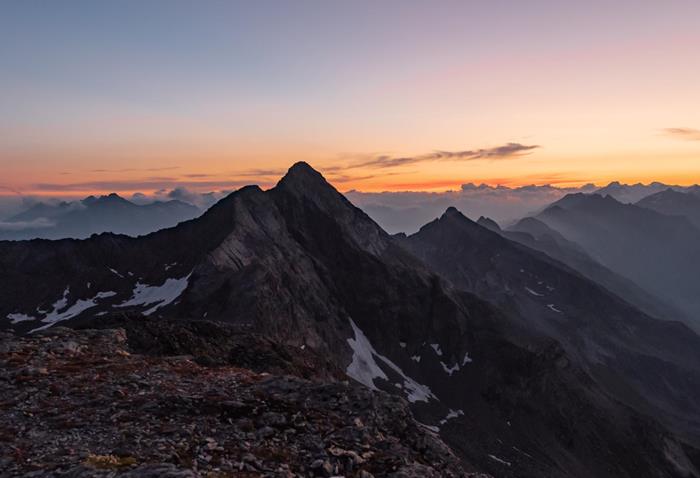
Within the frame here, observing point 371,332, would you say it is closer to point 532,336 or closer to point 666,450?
point 532,336

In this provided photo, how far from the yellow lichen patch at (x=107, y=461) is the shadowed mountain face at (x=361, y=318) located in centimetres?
9847

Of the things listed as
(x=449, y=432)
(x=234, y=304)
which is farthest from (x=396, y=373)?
(x=234, y=304)

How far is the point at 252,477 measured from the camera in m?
15.1

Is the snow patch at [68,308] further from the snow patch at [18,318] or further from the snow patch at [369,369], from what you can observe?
the snow patch at [369,369]

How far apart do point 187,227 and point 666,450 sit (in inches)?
7060

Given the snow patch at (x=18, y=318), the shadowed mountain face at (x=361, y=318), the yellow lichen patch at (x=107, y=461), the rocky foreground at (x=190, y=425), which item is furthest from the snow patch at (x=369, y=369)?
the yellow lichen patch at (x=107, y=461)

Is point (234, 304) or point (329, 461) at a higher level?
point (329, 461)

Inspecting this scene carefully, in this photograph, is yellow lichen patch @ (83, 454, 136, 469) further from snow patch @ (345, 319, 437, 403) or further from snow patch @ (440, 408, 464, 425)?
snow patch @ (440, 408, 464, 425)

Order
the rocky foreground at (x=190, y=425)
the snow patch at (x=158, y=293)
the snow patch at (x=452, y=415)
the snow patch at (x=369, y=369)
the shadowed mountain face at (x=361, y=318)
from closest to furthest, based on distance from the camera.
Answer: the rocky foreground at (x=190, y=425)
the snow patch at (x=158, y=293)
the shadowed mountain face at (x=361, y=318)
the snow patch at (x=452, y=415)
the snow patch at (x=369, y=369)

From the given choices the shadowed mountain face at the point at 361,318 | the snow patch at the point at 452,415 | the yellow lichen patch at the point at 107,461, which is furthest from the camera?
the snow patch at the point at 452,415

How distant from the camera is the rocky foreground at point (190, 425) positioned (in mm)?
15789

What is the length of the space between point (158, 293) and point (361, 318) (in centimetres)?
7562

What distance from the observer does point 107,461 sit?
48.8ft

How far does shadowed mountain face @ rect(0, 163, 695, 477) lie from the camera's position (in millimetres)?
125000
